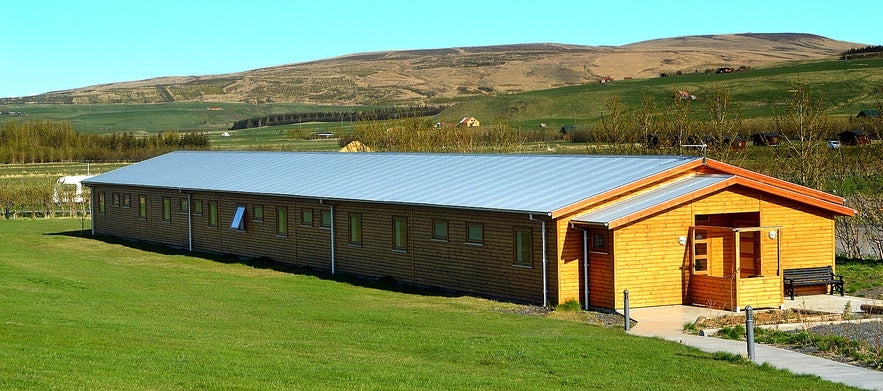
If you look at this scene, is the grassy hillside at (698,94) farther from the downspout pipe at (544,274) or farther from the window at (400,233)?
the downspout pipe at (544,274)

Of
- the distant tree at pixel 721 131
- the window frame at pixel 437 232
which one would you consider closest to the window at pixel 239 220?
the window frame at pixel 437 232

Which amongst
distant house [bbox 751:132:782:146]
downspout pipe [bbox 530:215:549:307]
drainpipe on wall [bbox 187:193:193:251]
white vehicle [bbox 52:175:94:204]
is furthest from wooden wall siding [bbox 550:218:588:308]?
distant house [bbox 751:132:782:146]

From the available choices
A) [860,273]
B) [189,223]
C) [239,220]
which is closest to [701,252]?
[860,273]

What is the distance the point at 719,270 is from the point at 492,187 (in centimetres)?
609

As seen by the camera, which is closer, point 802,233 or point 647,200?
point 647,200

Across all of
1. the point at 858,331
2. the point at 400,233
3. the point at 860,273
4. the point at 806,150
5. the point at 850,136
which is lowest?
the point at 860,273

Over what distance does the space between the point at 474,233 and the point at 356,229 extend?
201 inches

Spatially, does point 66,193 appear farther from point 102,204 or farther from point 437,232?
point 437,232

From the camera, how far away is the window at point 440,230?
89.7ft

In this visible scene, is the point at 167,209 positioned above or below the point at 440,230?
below

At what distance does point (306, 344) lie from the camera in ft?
56.3

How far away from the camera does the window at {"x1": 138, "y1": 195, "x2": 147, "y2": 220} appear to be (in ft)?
140

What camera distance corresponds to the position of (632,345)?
58.6ft

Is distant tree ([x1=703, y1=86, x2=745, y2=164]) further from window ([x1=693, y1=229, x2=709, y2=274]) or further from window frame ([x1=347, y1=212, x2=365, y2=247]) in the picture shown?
window ([x1=693, y1=229, x2=709, y2=274])
